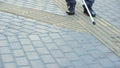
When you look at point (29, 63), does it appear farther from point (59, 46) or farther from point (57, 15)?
point (57, 15)

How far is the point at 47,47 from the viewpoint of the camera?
191 inches

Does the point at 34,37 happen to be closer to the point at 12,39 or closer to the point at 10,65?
the point at 12,39

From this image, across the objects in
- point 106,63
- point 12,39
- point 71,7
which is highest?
point 71,7

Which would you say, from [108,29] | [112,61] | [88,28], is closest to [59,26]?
[88,28]

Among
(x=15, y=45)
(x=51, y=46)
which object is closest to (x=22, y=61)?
(x=15, y=45)

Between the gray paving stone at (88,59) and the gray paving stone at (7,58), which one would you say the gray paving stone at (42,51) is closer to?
the gray paving stone at (7,58)

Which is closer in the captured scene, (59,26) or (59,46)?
(59,46)

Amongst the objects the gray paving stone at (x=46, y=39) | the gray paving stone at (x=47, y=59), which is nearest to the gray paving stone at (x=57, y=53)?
the gray paving stone at (x=47, y=59)

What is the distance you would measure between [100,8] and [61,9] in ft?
3.74

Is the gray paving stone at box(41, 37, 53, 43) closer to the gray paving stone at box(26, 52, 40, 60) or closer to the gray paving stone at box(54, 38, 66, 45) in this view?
the gray paving stone at box(54, 38, 66, 45)

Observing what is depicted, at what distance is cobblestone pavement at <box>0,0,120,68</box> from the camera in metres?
4.37

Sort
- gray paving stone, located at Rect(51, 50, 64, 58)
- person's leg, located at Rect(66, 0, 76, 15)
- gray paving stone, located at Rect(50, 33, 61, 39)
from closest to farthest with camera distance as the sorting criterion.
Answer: gray paving stone, located at Rect(51, 50, 64, 58) → gray paving stone, located at Rect(50, 33, 61, 39) → person's leg, located at Rect(66, 0, 76, 15)

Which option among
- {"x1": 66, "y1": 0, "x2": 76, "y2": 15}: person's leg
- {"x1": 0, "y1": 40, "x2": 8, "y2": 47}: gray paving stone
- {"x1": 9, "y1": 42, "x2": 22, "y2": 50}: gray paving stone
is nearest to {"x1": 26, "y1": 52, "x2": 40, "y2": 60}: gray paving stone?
{"x1": 9, "y1": 42, "x2": 22, "y2": 50}: gray paving stone

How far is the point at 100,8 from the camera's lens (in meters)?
7.29
